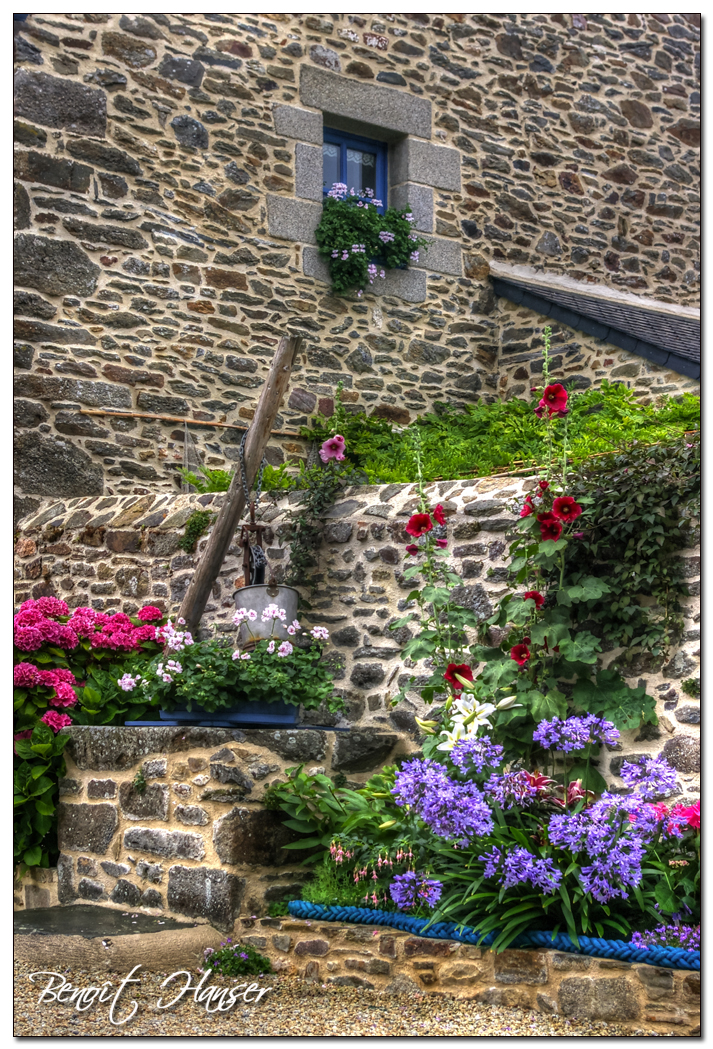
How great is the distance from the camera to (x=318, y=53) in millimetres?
8531

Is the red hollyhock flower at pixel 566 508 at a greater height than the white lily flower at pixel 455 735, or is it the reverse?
the red hollyhock flower at pixel 566 508

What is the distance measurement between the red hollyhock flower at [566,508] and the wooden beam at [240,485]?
63.4 inches

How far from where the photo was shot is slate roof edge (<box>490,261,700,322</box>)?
9344mm

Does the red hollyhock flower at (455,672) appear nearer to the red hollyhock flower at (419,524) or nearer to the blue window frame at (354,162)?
the red hollyhock flower at (419,524)

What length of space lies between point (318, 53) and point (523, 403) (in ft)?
10.7

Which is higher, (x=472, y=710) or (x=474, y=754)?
(x=472, y=710)

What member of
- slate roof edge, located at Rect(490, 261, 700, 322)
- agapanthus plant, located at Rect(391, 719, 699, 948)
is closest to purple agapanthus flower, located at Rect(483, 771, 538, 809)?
agapanthus plant, located at Rect(391, 719, 699, 948)

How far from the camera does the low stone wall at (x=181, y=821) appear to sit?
14.0 ft

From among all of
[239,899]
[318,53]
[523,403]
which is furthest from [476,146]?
[239,899]

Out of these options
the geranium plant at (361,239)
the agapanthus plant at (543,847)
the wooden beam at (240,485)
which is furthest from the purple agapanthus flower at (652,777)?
the geranium plant at (361,239)

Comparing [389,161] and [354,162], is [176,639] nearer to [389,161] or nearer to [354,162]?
[354,162]

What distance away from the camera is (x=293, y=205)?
835 cm

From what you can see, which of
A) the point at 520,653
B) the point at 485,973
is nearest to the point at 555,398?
the point at 520,653

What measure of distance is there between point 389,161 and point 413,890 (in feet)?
22.6
